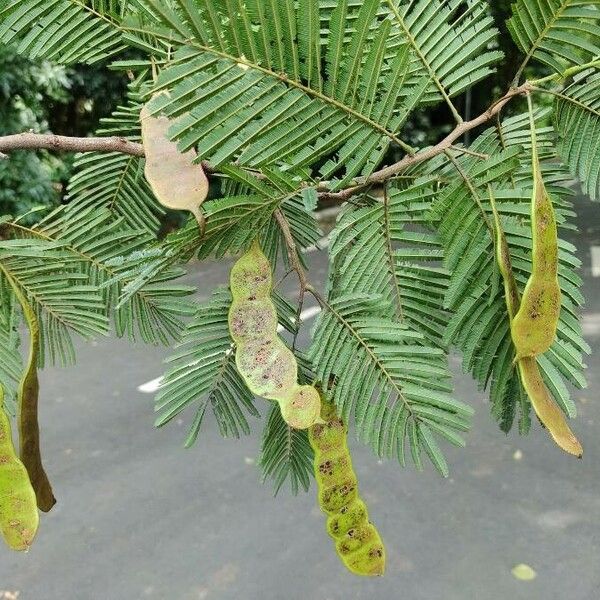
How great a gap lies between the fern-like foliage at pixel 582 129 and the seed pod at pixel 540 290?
0.15 meters

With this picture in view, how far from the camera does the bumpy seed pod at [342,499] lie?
406mm

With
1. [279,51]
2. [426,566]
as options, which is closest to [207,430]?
[426,566]

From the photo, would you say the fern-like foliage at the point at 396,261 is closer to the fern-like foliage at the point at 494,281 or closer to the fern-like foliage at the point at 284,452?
the fern-like foliage at the point at 494,281

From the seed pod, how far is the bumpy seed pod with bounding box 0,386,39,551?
280 mm

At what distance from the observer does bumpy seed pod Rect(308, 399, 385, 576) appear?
1.33ft

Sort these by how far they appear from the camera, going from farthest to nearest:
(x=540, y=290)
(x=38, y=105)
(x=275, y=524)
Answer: (x=38, y=105)
(x=275, y=524)
(x=540, y=290)

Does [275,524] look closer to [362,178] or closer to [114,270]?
[114,270]

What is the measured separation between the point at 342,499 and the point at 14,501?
0.65 ft

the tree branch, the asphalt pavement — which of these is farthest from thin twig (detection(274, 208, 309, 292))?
the asphalt pavement

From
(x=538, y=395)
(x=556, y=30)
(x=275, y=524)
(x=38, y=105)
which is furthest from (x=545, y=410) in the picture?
(x=38, y=105)

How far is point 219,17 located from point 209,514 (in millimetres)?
2142

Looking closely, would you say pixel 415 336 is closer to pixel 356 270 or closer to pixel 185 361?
pixel 356 270

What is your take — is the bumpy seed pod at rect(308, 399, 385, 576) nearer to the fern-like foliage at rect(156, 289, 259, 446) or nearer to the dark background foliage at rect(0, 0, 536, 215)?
the fern-like foliage at rect(156, 289, 259, 446)

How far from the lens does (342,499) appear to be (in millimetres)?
428
